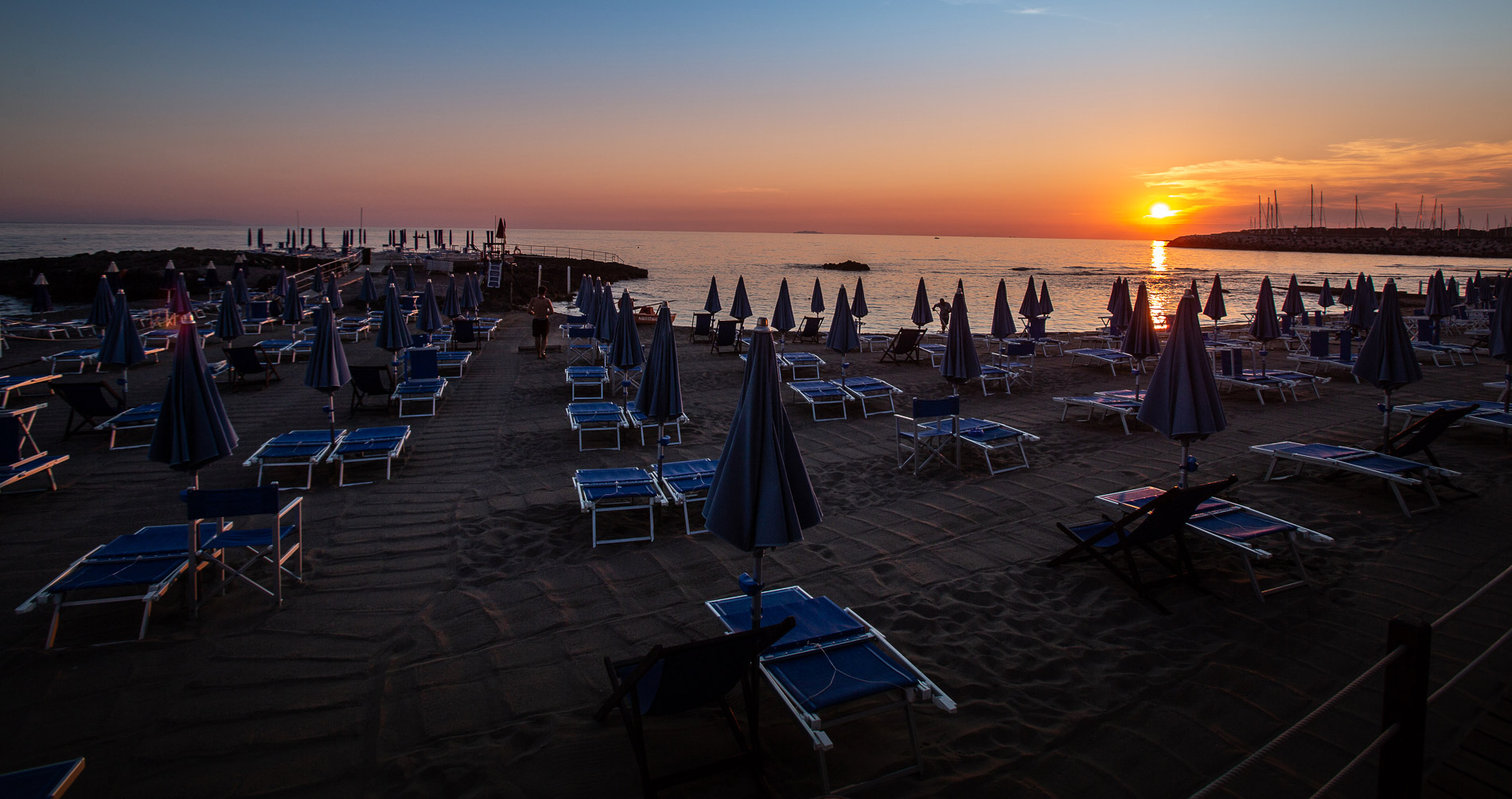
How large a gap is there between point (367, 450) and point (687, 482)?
12.1 feet

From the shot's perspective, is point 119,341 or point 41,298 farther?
point 41,298

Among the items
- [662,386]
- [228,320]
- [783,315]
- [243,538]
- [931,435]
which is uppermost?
[783,315]

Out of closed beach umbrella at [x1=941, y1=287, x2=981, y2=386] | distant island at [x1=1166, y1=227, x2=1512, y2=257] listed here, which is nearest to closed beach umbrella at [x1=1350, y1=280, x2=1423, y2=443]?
closed beach umbrella at [x1=941, y1=287, x2=981, y2=386]

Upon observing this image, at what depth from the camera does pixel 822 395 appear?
34.8 feet

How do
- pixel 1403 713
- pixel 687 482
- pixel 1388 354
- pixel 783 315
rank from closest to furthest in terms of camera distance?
pixel 1403 713
pixel 687 482
pixel 1388 354
pixel 783 315

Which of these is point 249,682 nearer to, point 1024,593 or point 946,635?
point 946,635

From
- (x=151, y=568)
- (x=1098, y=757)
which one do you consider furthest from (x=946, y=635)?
(x=151, y=568)

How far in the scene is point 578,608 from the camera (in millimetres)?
4781

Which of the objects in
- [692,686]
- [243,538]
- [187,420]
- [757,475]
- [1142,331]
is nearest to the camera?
[692,686]

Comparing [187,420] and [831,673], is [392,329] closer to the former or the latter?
[187,420]

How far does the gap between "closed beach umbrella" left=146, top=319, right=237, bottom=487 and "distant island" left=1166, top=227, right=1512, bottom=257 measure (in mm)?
129048

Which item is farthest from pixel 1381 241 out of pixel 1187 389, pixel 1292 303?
pixel 1187 389

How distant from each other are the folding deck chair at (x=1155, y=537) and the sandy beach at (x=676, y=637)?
0.13 metres

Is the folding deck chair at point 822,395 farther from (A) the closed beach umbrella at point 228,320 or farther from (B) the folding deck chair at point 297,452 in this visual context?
(A) the closed beach umbrella at point 228,320
